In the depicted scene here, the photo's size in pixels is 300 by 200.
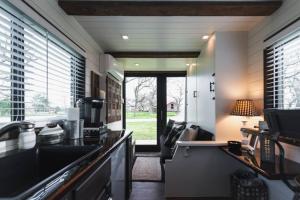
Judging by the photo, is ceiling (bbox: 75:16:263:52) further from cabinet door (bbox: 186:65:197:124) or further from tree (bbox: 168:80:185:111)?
tree (bbox: 168:80:185:111)

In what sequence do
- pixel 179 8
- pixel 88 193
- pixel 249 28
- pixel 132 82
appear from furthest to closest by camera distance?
1. pixel 132 82
2. pixel 249 28
3. pixel 179 8
4. pixel 88 193

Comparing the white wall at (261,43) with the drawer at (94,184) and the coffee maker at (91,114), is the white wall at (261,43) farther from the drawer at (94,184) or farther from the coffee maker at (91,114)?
the coffee maker at (91,114)

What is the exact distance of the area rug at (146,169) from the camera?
442 centimetres

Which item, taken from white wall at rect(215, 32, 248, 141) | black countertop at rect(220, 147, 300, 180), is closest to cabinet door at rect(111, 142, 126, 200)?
black countertop at rect(220, 147, 300, 180)

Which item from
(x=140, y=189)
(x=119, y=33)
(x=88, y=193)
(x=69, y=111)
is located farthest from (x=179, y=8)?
(x=140, y=189)

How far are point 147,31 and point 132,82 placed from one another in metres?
3.58

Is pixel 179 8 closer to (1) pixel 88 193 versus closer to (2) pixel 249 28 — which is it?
(2) pixel 249 28

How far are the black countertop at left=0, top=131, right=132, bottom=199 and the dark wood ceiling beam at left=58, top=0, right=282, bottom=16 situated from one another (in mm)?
1516

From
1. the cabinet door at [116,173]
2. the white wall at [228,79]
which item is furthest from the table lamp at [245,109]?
the cabinet door at [116,173]

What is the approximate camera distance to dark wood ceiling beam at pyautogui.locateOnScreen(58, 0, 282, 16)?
255cm

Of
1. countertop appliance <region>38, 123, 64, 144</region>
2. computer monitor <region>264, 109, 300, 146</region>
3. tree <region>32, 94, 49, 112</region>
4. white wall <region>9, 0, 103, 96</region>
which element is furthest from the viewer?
tree <region>32, 94, 49, 112</region>

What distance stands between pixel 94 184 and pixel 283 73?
2.26m

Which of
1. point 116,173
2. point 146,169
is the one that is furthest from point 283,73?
point 146,169

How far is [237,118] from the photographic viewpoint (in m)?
3.41
